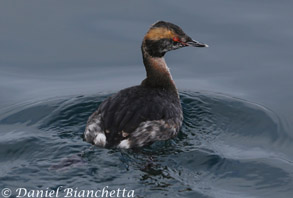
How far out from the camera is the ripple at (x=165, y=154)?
7578mm

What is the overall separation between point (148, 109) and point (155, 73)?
1.40 metres

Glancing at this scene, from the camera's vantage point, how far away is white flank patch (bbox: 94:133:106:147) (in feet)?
27.5

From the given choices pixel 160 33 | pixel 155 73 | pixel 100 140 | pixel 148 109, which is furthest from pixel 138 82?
pixel 100 140

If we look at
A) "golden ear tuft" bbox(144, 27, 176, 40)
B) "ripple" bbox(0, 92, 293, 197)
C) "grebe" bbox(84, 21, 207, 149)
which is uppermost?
"golden ear tuft" bbox(144, 27, 176, 40)

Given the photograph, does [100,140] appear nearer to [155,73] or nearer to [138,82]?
[155,73]

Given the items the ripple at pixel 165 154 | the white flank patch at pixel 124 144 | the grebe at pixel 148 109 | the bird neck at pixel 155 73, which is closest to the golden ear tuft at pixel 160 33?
the grebe at pixel 148 109

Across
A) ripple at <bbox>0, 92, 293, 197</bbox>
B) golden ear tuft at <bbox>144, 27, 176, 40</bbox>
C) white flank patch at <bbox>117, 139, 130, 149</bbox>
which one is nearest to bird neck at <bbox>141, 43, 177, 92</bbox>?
golden ear tuft at <bbox>144, 27, 176, 40</bbox>

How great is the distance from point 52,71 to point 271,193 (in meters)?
5.44

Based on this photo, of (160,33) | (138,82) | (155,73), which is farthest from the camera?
(138,82)

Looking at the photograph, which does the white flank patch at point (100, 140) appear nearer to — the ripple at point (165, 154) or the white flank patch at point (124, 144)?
the ripple at point (165, 154)

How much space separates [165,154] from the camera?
332 inches

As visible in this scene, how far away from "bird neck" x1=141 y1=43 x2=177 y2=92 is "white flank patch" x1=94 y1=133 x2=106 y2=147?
1.78 m

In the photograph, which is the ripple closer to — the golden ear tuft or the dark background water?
the dark background water

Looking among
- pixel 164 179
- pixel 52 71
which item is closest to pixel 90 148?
pixel 164 179
